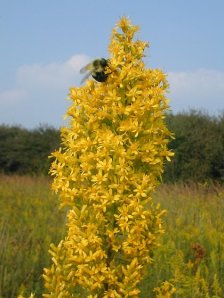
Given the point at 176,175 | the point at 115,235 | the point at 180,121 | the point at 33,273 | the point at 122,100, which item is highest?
the point at 180,121

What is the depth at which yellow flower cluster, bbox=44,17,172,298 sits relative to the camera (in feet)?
12.6

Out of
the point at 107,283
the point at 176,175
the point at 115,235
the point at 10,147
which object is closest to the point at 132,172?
the point at 115,235

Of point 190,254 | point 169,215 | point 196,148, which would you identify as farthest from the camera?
point 196,148

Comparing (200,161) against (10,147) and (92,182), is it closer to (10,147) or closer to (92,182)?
(10,147)

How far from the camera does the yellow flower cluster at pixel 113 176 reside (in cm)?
384

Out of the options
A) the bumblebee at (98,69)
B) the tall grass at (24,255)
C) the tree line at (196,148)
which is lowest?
the tall grass at (24,255)

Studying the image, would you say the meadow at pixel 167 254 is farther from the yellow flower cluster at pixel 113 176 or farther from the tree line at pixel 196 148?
the tree line at pixel 196 148

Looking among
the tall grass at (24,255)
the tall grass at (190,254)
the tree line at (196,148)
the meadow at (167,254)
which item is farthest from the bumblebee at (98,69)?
the tree line at (196,148)

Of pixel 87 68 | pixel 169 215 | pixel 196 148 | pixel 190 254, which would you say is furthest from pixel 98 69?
pixel 196 148

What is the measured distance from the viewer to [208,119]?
24.9m

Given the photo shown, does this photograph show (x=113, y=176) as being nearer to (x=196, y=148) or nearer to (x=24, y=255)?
(x=24, y=255)

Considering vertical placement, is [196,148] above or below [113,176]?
above

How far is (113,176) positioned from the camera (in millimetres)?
3857

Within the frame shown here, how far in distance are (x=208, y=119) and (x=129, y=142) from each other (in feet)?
70.6
